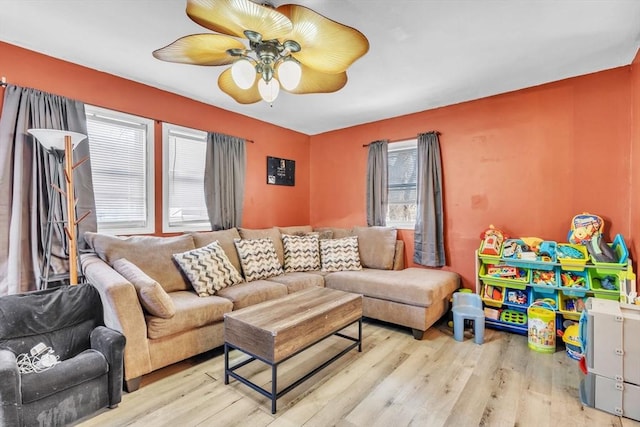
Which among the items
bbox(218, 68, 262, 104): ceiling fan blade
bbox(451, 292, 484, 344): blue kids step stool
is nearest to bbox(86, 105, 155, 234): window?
bbox(218, 68, 262, 104): ceiling fan blade

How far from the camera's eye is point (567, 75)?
2.71 meters

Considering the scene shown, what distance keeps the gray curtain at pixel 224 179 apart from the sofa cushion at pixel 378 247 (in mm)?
1623

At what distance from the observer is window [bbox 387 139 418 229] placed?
3.79m

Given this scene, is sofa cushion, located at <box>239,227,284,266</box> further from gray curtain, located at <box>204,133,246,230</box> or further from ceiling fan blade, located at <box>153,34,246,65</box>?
ceiling fan blade, located at <box>153,34,246,65</box>

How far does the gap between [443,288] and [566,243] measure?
3.82ft

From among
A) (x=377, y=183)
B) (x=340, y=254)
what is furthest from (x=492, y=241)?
(x=340, y=254)

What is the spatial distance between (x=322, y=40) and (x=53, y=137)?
2034mm

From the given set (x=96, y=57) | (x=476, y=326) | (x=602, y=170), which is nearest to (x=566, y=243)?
(x=602, y=170)

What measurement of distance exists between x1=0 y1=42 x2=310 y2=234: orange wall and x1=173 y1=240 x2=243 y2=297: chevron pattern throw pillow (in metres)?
0.68

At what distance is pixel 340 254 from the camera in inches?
145

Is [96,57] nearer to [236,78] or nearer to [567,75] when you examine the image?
[236,78]

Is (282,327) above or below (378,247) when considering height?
below

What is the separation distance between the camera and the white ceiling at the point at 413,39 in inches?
71.2

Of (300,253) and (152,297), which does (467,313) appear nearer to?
(300,253)
